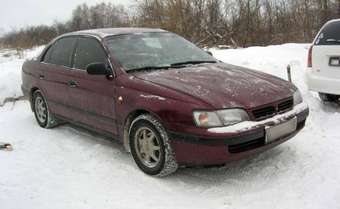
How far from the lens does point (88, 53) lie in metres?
5.66

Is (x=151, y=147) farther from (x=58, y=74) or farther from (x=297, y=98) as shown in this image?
(x=58, y=74)

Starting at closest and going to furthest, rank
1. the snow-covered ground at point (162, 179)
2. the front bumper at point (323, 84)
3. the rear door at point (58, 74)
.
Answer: the snow-covered ground at point (162, 179), the rear door at point (58, 74), the front bumper at point (323, 84)

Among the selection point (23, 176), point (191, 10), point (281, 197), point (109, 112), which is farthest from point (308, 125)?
point (191, 10)

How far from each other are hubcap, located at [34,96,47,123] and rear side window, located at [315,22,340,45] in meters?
4.33

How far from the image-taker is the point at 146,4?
59.6 feet

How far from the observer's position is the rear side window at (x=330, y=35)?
6510 mm

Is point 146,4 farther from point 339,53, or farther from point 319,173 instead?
point 319,173

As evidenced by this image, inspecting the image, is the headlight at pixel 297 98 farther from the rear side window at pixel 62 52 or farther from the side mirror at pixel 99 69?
the rear side window at pixel 62 52

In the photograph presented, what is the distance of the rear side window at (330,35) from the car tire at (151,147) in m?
3.47

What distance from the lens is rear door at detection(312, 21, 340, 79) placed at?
21.1ft

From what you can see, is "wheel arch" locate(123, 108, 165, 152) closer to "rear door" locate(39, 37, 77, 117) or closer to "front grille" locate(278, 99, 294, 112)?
"front grille" locate(278, 99, 294, 112)

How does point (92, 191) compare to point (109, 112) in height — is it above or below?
below

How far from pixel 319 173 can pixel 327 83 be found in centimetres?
251

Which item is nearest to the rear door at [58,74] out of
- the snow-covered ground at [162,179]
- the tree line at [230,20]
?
the snow-covered ground at [162,179]
